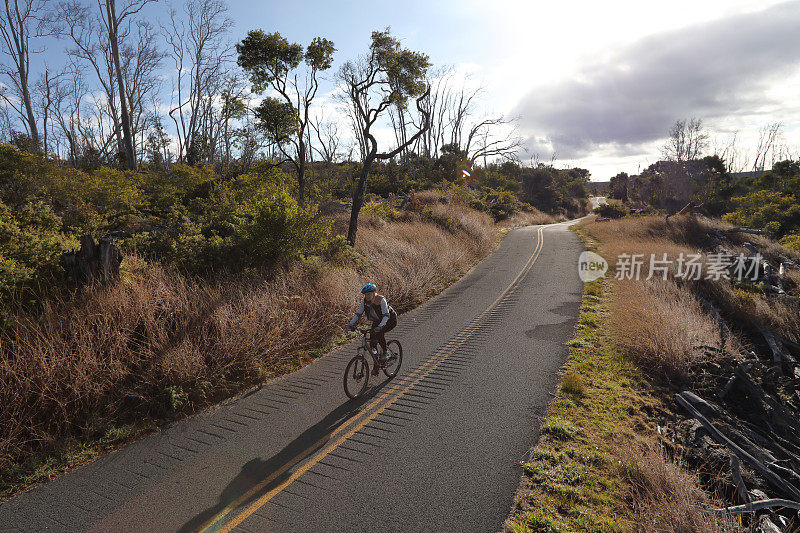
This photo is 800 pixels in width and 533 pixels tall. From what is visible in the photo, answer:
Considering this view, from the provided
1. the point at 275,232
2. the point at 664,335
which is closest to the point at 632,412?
the point at 664,335

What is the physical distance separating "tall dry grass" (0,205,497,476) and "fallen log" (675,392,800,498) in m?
7.96

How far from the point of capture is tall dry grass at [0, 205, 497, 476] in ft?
18.2

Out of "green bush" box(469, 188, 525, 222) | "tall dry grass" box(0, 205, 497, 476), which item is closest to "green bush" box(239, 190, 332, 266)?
"tall dry grass" box(0, 205, 497, 476)

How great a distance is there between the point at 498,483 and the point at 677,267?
15577mm

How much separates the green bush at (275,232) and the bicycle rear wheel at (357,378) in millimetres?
5592

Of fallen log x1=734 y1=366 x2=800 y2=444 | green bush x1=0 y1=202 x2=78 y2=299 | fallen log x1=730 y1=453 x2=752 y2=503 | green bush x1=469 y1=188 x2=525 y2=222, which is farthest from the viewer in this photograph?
green bush x1=469 y1=188 x2=525 y2=222

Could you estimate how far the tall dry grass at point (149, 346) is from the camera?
5.54 m

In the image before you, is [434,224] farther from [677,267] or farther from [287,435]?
[287,435]

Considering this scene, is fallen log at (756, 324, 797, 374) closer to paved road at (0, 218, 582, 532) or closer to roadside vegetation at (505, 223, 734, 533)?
roadside vegetation at (505, 223, 734, 533)

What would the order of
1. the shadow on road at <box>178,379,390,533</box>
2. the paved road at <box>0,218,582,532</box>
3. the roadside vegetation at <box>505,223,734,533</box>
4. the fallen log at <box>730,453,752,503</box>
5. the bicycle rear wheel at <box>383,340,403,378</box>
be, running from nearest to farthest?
the roadside vegetation at <box>505,223,734,533</box>, the paved road at <box>0,218,582,532</box>, the shadow on road at <box>178,379,390,533</box>, the fallen log at <box>730,453,752,503</box>, the bicycle rear wheel at <box>383,340,403,378</box>

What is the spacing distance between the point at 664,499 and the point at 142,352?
8.10m

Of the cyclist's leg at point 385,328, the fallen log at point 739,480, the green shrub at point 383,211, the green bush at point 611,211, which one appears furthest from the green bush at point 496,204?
the fallen log at point 739,480

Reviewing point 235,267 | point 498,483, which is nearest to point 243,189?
point 235,267

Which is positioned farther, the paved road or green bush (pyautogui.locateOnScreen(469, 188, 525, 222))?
green bush (pyautogui.locateOnScreen(469, 188, 525, 222))
